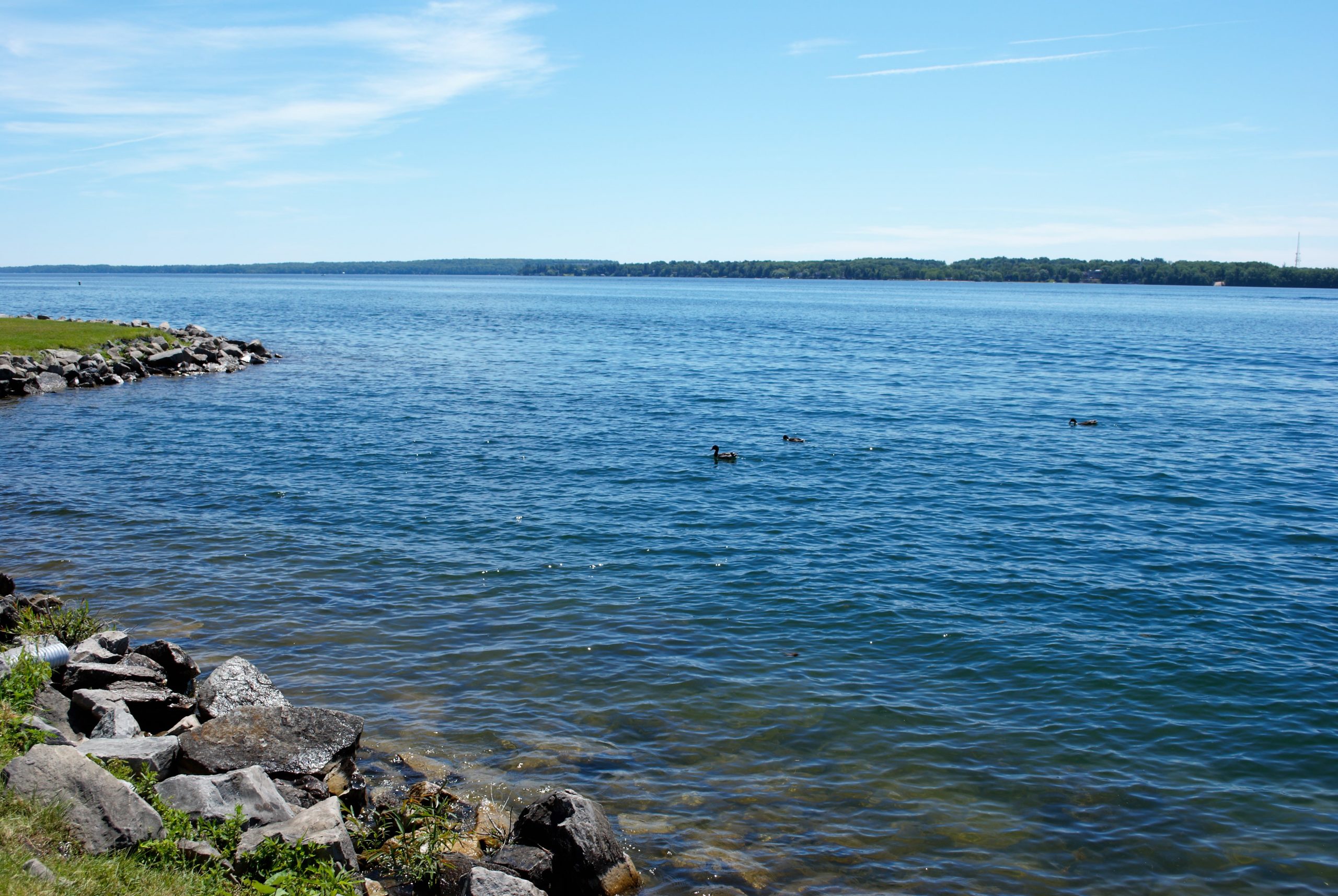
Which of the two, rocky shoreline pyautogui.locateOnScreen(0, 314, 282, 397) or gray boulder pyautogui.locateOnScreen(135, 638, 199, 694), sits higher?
rocky shoreline pyautogui.locateOnScreen(0, 314, 282, 397)

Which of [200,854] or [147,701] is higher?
[200,854]

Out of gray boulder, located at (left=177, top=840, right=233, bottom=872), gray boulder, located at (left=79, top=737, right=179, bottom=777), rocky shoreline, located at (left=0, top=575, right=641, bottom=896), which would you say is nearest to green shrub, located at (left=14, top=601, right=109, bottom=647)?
rocky shoreline, located at (left=0, top=575, right=641, bottom=896)

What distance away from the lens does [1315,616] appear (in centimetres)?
1692

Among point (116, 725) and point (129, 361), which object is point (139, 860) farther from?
point (129, 361)

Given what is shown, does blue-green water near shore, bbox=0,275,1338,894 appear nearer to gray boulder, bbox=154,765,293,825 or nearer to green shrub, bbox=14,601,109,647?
green shrub, bbox=14,601,109,647

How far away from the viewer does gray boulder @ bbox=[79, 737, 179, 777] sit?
9281mm

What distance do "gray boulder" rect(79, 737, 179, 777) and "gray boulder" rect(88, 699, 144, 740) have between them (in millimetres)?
285

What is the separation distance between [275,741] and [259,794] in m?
1.74

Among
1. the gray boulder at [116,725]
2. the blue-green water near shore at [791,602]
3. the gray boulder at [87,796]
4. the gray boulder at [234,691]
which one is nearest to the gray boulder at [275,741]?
the gray boulder at [234,691]

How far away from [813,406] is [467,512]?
899 inches

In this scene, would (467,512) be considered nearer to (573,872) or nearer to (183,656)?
(183,656)

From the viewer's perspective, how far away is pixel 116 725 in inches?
405

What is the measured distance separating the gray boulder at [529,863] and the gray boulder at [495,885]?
0.43 metres

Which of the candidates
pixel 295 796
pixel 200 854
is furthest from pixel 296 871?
pixel 295 796
